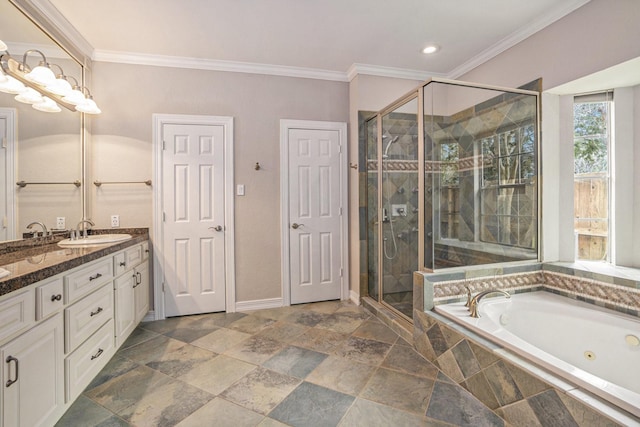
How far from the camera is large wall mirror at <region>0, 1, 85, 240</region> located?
70.7 inches

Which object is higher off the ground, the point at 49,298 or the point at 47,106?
the point at 47,106

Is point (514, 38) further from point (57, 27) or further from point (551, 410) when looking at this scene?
point (57, 27)

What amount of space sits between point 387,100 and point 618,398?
2.88 m

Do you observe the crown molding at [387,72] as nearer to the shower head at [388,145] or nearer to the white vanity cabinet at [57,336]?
the shower head at [388,145]

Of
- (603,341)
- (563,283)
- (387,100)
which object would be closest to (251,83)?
(387,100)

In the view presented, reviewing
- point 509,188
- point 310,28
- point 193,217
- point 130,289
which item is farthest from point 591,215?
point 130,289

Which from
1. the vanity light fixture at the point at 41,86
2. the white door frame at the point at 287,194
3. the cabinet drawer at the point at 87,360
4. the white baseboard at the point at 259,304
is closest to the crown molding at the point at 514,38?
the white door frame at the point at 287,194

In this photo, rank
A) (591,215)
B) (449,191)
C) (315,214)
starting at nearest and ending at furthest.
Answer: (591,215), (449,191), (315,214)

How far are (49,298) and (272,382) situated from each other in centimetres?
126

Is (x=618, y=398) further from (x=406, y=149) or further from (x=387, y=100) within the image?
(x=387, y=100)

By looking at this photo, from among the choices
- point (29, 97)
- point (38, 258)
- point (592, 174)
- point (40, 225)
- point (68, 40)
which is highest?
point (68, 40)

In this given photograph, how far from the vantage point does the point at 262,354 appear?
2.21m

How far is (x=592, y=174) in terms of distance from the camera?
2.34 meters

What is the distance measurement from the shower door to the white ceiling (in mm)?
612
